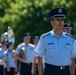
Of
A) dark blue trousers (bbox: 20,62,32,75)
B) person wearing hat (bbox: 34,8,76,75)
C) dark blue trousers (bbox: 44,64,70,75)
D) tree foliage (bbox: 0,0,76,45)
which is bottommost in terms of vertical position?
dark blue trousers (bbox: 20,62,32,75)

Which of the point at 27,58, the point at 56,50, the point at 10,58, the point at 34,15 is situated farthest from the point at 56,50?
the point at 34,15

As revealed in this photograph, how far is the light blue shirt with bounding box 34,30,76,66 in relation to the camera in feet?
27.6

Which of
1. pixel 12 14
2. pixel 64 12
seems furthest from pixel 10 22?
pixel 64 12

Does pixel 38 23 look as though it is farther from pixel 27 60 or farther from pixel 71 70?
pixel 71 70

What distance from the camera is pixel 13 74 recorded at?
18.5 metres

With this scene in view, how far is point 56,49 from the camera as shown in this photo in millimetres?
8406

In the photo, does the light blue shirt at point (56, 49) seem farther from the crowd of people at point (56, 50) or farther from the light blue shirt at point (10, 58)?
the light blue shirt at point (10, 58)

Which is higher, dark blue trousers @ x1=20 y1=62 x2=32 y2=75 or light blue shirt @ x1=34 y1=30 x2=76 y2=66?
light blue shirt @ x1=34 y1=30 x2=76 y2=66

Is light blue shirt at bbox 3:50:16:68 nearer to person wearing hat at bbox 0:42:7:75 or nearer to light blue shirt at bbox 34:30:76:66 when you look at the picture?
person wearing hat at bbox 0:42:7:75

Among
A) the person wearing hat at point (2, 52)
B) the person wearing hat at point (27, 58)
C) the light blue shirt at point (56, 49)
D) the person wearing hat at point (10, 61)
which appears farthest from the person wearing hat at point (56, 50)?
the person wearing hat at point (2, 52)

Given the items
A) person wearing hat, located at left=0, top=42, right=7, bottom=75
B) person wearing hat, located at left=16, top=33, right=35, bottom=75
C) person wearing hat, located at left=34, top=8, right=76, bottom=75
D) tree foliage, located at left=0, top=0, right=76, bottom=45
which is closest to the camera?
person wearing hat, located at left=34, top=8, right=76, bottom=75

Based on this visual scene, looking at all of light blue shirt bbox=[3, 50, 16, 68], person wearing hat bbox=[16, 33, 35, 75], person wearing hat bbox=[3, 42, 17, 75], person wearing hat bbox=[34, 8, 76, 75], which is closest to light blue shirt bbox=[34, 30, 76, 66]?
person wearing hat bbox=[34, 8, 76, 75]

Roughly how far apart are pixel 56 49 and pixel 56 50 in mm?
18

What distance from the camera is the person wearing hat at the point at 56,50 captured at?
840cm
